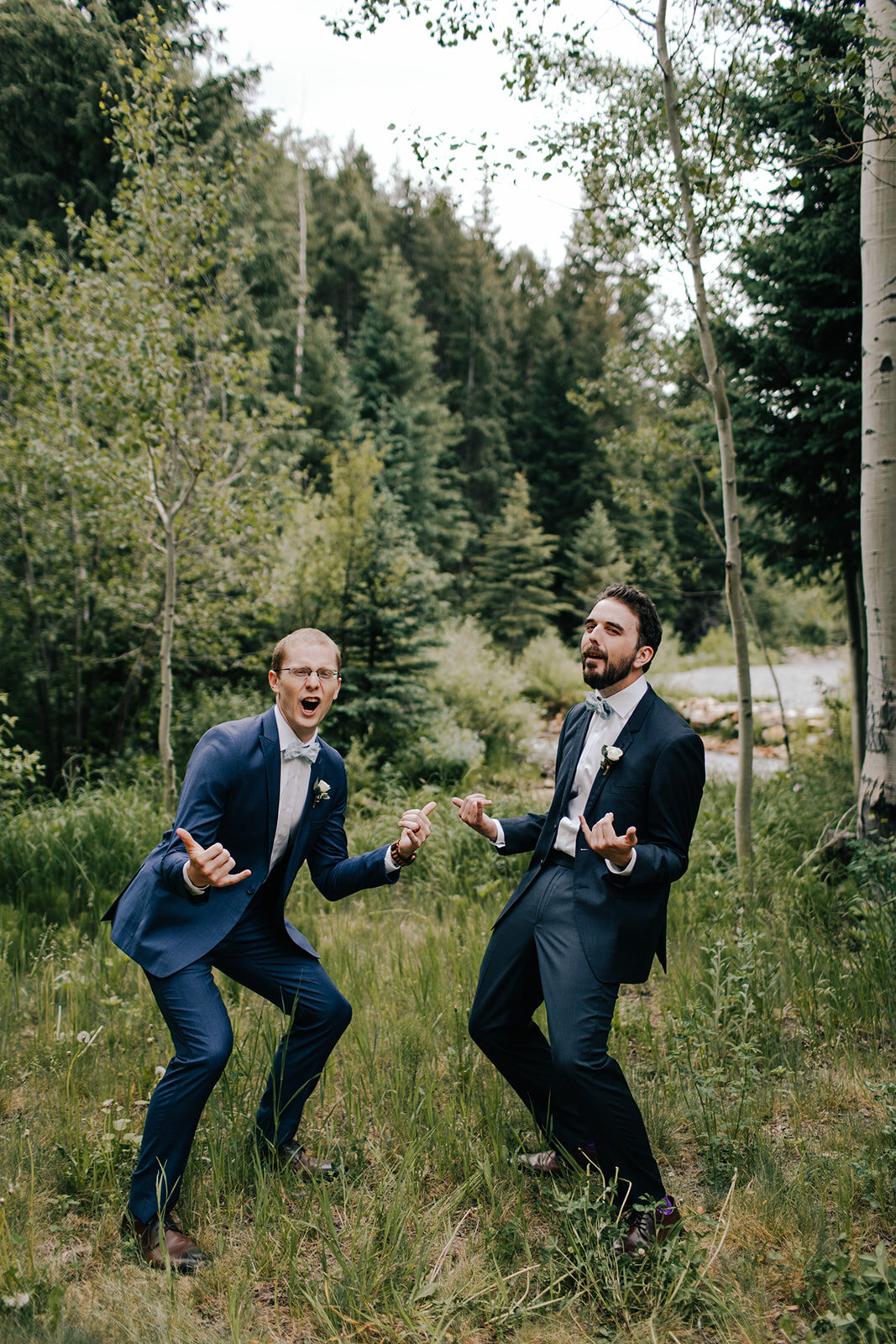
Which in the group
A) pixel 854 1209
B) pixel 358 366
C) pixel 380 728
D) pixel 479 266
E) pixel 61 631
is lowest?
pixel 854 1209

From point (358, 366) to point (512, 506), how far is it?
693 cm

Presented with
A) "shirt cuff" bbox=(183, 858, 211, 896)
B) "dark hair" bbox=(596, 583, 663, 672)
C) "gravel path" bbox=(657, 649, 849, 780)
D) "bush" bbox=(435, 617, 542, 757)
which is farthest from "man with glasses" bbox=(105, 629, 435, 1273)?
"gravel path" bbox=(657, 649, 849, 780)

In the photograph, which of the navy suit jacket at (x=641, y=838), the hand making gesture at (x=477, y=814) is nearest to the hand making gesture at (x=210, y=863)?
the hand making gesture at (x=477, y=814)

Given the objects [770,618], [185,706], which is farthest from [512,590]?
[185,706]

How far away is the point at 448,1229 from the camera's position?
2.62 meters

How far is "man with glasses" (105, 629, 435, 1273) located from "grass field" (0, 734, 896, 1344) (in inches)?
8.5

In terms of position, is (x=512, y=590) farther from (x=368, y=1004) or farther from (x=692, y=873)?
(x=368, y=1004)

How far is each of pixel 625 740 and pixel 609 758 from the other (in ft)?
0.35

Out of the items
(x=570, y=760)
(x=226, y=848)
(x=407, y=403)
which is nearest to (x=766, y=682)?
(x=407, y=403)

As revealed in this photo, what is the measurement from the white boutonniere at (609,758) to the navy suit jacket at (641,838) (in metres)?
0.01

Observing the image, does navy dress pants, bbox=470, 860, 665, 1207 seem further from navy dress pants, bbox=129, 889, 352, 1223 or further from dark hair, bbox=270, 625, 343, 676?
dark hair, bbox=270, 625, 343, 676

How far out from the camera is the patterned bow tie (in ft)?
9.96

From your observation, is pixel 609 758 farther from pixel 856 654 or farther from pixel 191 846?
pixel 856 654

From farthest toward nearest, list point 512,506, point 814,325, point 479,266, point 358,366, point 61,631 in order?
point 479,266 → point 358,366 → point 512,506 → point 61,631 → point 814,325
